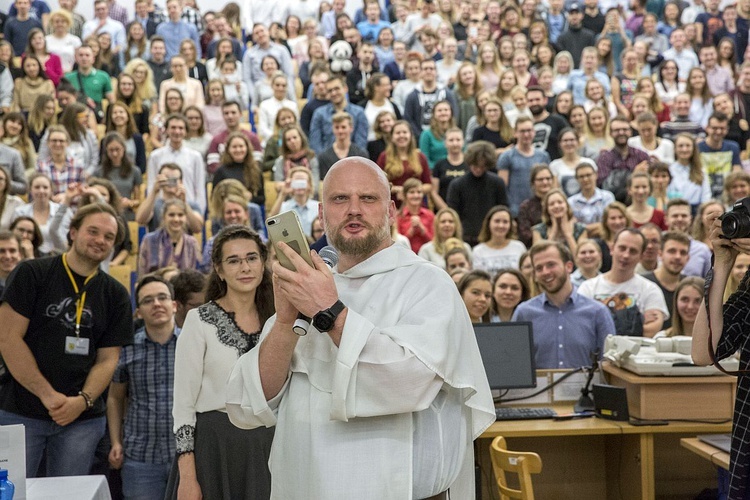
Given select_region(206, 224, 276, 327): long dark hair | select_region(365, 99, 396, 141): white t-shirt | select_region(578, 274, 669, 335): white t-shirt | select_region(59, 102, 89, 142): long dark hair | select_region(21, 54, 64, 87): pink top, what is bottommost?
select_region(578, 274, 669, 335): white t-shirt

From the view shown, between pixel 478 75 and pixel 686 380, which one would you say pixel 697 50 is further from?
pixel 686 380

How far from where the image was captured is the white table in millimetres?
3334

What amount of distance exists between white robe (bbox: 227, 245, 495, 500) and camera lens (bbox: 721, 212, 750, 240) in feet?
2.55

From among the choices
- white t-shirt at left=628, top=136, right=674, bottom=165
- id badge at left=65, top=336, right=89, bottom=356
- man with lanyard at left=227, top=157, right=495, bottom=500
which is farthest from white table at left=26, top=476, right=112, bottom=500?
white t-shirt at left=628, top=136, right=674, bottom=165

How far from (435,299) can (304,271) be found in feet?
1.10

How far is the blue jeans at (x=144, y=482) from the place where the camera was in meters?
4.20

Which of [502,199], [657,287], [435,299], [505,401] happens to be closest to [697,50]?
[502,199]

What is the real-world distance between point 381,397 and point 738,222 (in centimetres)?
109

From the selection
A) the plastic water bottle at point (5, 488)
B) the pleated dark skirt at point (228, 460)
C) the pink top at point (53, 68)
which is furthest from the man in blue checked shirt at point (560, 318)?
the pink top at point (53, 68)

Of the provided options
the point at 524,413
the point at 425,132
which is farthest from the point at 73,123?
the point at 524,413

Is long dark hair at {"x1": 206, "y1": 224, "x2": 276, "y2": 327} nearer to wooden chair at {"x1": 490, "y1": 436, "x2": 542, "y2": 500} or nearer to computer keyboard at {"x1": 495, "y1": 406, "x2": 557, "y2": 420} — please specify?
wooden chair at {"x1": 490, "y1": 436, "x2": 542, "y2": 500}

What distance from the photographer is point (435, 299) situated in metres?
2.38

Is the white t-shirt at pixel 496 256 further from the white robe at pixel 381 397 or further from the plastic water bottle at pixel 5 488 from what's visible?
the plastic water bottle at pixel 5 488

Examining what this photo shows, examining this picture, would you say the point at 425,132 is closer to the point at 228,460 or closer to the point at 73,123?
the point at 73,123
